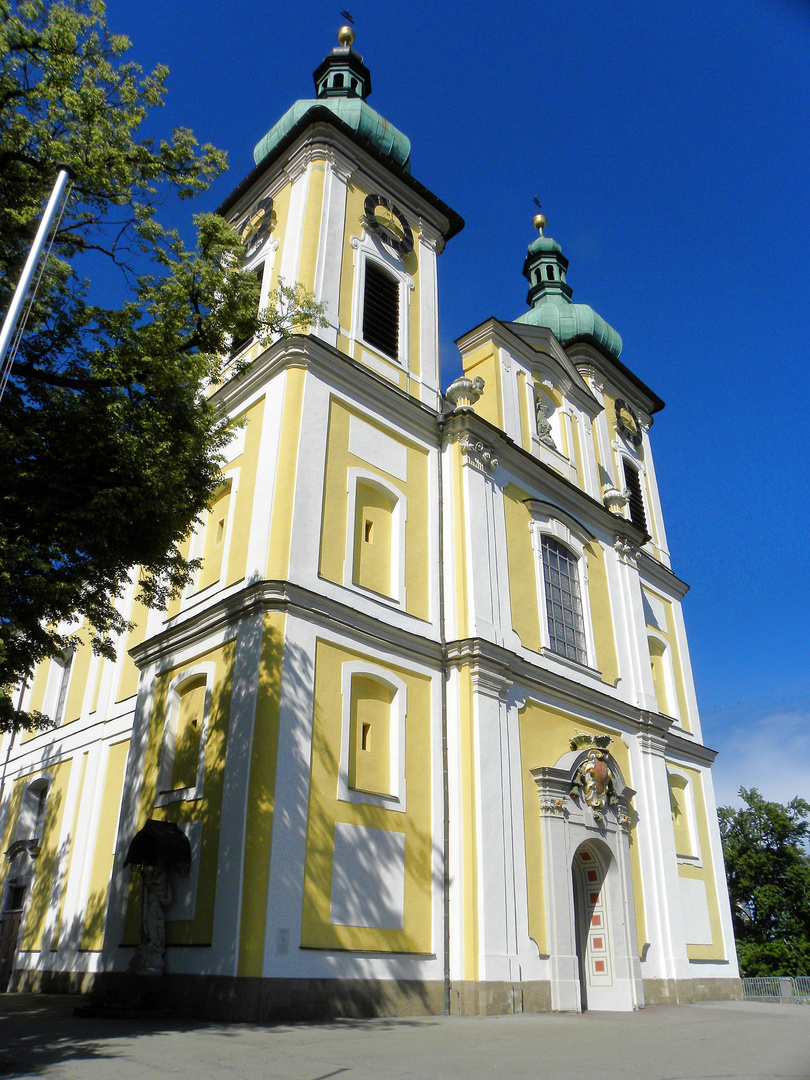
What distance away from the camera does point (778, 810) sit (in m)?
43.6

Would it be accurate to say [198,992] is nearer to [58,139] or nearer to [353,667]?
[353,667]

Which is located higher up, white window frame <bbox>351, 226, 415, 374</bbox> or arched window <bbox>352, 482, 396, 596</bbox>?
white window frame <bbox>351, 226, 415, 374</bbox>

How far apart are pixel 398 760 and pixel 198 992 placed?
4.04 m

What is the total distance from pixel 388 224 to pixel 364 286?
233cm

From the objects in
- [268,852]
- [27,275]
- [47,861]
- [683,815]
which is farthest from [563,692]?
[27,275]

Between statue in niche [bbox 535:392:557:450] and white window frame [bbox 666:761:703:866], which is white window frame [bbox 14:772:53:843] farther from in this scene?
white window frame [bbox 666:761:703:866]

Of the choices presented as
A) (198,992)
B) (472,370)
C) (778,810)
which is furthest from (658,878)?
(778,810)

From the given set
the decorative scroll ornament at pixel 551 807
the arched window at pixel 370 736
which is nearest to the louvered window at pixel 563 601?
the decorative scroll ornament at pixel 551 807

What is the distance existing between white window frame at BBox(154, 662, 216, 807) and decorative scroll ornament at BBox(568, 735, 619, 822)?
21.7 feet

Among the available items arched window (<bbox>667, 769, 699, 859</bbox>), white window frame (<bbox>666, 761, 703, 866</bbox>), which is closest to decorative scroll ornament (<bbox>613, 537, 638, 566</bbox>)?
white window frame (<bbox>666, 761, 703, 866</bbox>)

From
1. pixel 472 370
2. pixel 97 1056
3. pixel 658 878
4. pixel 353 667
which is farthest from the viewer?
pixel 472 370

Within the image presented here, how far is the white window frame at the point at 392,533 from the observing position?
13.3m

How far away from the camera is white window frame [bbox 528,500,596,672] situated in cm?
1652

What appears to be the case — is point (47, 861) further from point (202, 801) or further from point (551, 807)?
point (551, 807)
